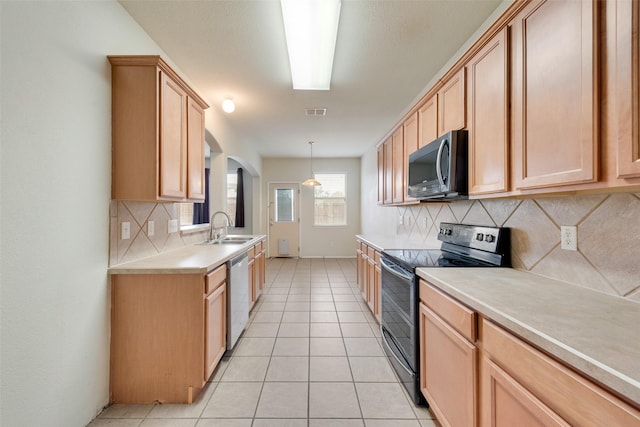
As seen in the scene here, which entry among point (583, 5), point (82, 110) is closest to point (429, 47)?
point (583, 5)

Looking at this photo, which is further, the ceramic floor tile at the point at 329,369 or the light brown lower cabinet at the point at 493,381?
the ceramic floor tile at the point at 329,369

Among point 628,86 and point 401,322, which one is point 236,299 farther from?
point 628,86

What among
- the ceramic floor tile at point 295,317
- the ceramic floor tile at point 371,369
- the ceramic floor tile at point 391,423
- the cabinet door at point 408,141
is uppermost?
the cabinet door at point 408,141

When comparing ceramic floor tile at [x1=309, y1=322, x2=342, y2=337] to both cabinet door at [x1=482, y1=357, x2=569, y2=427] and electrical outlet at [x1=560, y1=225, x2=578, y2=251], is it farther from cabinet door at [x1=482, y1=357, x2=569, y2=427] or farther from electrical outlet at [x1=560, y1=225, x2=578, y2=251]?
electrical outlet at [x1=560, y1=225, x2=578, y2=251]

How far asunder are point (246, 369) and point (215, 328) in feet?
1.46

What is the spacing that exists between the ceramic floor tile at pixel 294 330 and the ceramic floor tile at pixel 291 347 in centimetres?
8

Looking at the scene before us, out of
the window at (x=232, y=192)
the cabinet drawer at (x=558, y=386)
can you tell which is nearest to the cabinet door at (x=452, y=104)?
the cabinet drawer at (x=558, y=386)

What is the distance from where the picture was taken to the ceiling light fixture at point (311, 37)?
1747mm

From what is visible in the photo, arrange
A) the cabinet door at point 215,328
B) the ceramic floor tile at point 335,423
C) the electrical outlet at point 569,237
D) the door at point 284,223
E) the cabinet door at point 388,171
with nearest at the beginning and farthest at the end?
the electrical outlet at point 569,237 < the ceramic floor tile at point 335,423 < the cabinet door at point 215,328 < the cabinet door at point 388,171 < the door at point 284,223

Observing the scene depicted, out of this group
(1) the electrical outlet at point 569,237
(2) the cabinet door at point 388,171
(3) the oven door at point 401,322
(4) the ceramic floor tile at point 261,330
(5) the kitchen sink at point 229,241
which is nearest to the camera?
(1) the electrical outlet at point 569,237

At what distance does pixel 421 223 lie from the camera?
317 centimetres

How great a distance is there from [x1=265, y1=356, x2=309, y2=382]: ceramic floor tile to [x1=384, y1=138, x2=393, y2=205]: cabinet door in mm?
2064

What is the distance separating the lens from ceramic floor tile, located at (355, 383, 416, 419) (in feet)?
5.28

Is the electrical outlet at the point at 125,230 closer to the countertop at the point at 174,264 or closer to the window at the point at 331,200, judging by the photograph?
the countertop at the point at 174,264
